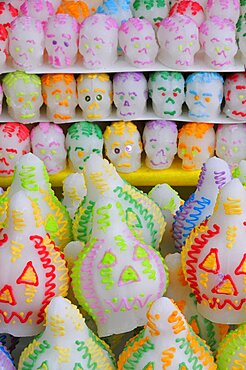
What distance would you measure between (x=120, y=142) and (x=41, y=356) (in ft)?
4.10

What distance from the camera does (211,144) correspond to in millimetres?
2213

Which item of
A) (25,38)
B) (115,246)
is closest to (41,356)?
(115,246)

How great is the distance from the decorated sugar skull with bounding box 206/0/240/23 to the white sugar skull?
516 mm

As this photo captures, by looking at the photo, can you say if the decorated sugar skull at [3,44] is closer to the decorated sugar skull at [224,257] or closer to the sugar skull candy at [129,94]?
the sugar skull candy at [129,94]

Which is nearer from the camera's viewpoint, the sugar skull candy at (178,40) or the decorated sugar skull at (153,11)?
the sugar skull candy at (178,40)

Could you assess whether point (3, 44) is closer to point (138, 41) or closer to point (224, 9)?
point (138, 41)

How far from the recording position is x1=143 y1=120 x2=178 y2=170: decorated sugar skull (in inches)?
86.1

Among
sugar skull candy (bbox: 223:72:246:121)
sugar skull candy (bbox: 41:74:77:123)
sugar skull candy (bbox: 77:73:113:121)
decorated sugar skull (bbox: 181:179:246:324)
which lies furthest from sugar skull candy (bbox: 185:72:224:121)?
decorated sugar skull (bbox: 181:179:246:324)

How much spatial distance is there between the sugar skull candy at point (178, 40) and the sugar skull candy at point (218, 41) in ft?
0.09

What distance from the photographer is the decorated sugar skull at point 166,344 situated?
37.4 inches

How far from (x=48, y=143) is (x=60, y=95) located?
15 cm

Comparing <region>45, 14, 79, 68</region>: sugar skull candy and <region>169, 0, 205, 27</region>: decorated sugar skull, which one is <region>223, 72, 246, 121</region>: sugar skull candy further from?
<region>45, 14, 79, 68</region>: sugar skull candy

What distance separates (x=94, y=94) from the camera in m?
2.13

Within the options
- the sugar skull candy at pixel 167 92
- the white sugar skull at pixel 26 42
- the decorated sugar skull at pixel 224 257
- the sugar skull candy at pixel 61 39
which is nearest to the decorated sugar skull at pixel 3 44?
the white sugar skull at pixel 26 42
